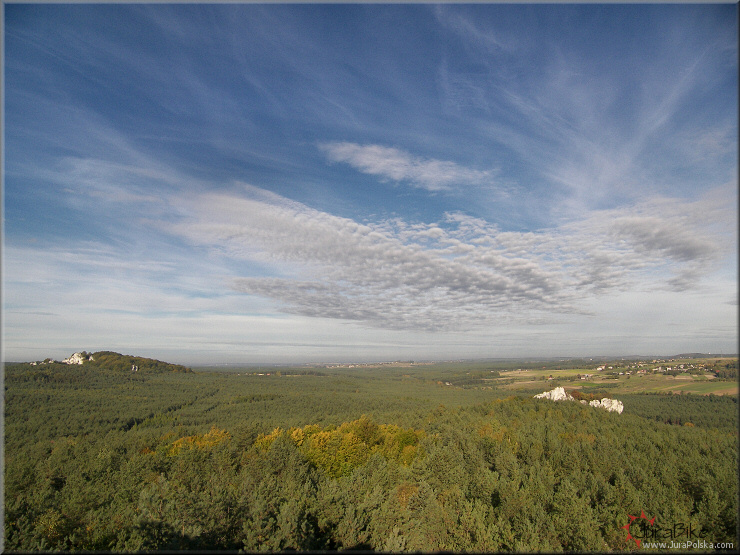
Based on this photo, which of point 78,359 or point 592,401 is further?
point 78,359

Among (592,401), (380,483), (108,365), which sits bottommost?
(592,401)

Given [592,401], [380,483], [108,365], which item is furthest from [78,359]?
[592,401]

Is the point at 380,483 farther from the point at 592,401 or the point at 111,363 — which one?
the point at 111,363

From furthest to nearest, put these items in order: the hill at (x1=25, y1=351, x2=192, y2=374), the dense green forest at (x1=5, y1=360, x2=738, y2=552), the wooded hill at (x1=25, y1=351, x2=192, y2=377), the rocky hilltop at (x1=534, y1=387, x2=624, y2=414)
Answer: the hill at (x1=25, y1=351, x2=192, y2=374), the wooded hill at (x1=25, y1=351, x2=192, y2=377), the rocky hilltop at (x1=534, y1=387, x2=624, y2=414), the dense green forest at (x1=5, y1=360, x2=738, y2=552)

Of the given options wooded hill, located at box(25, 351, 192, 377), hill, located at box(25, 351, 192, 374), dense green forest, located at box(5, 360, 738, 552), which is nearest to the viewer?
dense green forest, located at box(5, 360, 738, 552)

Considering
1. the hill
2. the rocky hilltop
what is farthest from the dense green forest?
the hill

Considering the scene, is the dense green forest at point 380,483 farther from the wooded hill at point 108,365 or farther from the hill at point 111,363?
the hill at point 111,363

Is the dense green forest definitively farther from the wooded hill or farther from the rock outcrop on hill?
the rock outcrop on hill

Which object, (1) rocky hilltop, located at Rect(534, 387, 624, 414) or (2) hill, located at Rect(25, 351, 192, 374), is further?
(2) hill, located at Rect(25, 351, 192, 374)

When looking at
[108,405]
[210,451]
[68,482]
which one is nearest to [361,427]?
[210,451]
